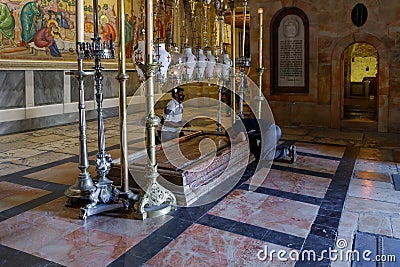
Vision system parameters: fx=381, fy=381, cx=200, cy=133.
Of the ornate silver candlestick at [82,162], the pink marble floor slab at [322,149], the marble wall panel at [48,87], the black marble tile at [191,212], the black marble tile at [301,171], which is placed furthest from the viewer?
the marble wall panel at [48,87]

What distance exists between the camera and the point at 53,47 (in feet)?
24.7

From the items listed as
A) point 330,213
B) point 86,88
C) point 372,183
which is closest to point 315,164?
point 372,183

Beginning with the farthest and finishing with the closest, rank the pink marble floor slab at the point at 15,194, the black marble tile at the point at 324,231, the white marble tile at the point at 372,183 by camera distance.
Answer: the white marble tile at the point at 372,183 < the pink marble floor slab at the point at 15,194 < the black marble tile at the point at 324,231

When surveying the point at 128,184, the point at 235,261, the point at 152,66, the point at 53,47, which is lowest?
the point at 235,261

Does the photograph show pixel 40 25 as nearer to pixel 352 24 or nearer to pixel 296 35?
pixel 296 35

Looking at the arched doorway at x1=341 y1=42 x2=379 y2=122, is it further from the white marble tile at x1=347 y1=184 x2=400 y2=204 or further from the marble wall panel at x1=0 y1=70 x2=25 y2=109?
the marble wall panel at x1=0 y1=70 x2=25 y2=109

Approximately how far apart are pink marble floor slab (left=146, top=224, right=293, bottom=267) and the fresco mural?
14.7ft

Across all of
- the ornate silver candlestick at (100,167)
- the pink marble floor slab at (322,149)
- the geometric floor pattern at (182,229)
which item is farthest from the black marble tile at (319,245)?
the pink marble floor slab at (322,149)

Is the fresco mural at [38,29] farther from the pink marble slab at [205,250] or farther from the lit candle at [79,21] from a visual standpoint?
the pink marble slab at [205,250]

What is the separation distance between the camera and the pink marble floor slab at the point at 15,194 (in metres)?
2.94

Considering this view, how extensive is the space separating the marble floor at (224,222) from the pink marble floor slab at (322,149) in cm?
55

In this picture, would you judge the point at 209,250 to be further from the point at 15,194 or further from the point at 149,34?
the point at 15,194

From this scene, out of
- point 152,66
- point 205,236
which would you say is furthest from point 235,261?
point 152,66

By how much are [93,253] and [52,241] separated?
32 cm
